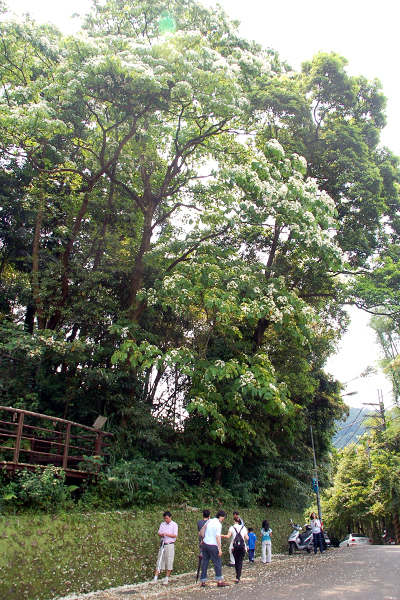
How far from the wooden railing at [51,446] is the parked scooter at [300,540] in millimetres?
9414

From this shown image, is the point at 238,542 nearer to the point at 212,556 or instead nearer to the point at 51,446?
the point at 212,556

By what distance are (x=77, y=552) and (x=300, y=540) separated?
42.9ft

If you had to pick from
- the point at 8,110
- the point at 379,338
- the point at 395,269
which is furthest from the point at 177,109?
the point at 379,338

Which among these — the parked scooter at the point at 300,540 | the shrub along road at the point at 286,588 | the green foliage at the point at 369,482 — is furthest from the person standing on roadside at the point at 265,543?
the green foliage at the point at 369,482

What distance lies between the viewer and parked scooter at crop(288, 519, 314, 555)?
17547 millimetres

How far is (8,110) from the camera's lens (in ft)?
34.6

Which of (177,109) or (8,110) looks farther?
(177,109)

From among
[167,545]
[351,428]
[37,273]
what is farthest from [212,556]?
[351,428]

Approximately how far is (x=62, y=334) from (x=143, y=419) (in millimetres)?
3231

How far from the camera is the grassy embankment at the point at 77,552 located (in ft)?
21.1

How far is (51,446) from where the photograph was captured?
12.3 m

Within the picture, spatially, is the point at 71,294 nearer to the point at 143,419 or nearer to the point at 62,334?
the point at 62,334

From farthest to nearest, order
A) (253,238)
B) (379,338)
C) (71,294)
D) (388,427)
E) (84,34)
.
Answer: (379,338), (388,427), (253,238), (71,294), (84,34)

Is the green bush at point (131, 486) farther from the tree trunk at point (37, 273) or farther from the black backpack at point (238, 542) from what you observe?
the tree trunk at point (37, 273)
